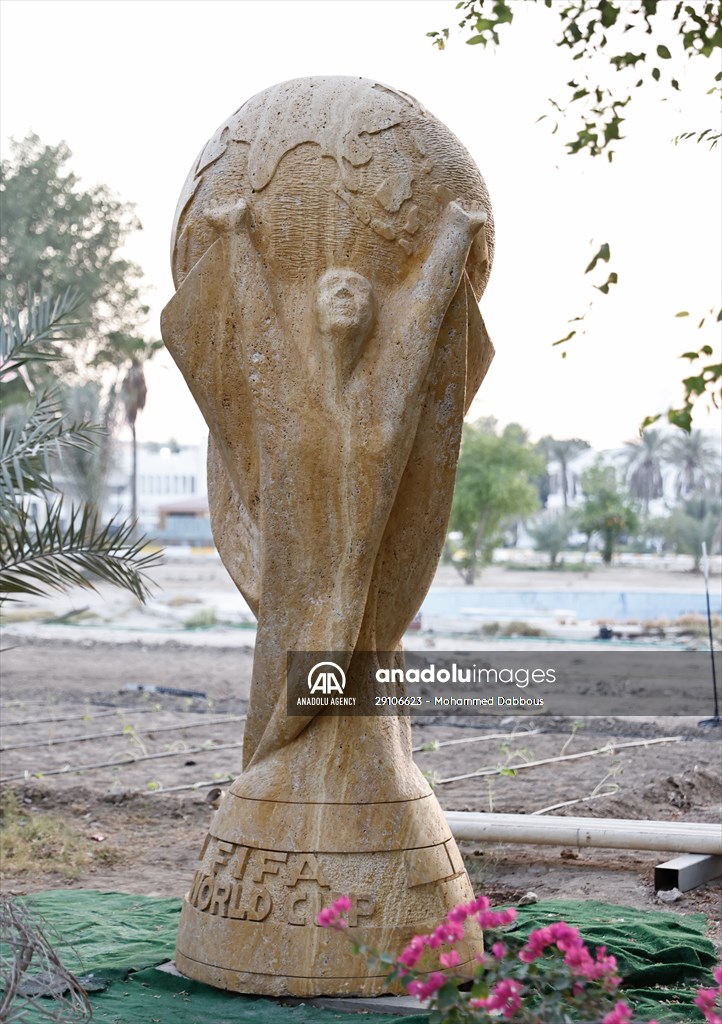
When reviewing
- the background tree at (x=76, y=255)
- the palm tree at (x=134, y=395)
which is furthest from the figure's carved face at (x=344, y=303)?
the palm tree at (x=134, y=395)

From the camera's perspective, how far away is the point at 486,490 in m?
30.5

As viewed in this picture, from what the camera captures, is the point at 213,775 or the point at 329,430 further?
the point at 213,775

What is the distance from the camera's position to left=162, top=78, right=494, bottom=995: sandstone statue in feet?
12.9

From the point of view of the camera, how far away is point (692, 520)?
123 ft

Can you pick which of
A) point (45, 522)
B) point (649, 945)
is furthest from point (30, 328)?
point (649, 945)

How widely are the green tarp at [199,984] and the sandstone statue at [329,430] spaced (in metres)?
0.17

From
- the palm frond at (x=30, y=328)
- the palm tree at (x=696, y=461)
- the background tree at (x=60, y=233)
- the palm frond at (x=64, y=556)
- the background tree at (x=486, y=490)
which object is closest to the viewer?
the palm frond at (x=64, y=556)

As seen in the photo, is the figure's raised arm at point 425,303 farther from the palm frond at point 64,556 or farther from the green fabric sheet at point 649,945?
the palm frond at point 64,556

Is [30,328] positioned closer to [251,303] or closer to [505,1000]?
[251,303]

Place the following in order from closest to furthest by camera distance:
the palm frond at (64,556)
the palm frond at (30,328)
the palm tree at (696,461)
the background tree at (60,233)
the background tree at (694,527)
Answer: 1. the palm frond at (64,556)
2. the palm frond at (30,328)
3. the background tree at (60,233)
4. the background tree at (694,527)
5. the palm tree at (696,461)

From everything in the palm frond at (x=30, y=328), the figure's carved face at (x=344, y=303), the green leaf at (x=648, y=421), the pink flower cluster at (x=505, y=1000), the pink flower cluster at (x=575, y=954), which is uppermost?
the palm frond at (x=30, y=328)

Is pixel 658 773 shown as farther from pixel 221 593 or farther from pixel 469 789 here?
pixel 221 593

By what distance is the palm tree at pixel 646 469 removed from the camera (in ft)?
168

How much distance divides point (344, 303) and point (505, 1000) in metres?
2.34
